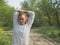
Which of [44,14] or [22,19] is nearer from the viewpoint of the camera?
[22,19]

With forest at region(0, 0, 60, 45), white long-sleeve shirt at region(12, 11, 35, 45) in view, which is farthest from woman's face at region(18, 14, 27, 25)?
forest at region(0, 0, 60, 45)

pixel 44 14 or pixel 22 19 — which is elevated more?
pixel 22 19

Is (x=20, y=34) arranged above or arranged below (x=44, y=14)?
above

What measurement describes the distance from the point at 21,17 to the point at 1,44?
7.17 m

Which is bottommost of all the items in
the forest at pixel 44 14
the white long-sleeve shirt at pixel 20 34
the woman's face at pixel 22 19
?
the forest at pixel 44 14

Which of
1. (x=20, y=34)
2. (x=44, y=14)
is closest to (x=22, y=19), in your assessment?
(x=20, y=34)

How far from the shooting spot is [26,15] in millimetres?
5008

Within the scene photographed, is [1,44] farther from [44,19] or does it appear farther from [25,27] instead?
[44,19]

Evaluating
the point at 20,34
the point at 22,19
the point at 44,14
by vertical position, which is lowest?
the point at 44,14

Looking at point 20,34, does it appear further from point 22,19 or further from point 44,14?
point 44,14

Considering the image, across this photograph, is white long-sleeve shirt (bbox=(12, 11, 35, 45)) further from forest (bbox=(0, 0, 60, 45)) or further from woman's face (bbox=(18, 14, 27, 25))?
forest (bbox=(0, 0, 60, 45))

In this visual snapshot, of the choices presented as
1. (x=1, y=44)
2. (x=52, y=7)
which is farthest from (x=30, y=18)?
(x=52, y=7)

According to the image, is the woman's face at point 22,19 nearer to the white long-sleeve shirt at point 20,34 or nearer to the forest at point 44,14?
the white long-sleeve shirt at point 20,34

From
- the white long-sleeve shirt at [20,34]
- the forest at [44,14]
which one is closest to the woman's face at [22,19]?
the white long-sleeve shirt at [20,34]
